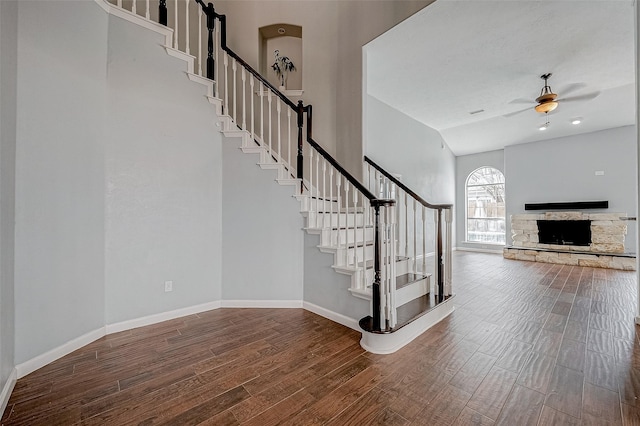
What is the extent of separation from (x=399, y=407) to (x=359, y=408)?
233 millimetres

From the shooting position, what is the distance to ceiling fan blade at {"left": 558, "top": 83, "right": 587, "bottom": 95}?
14.5 feet

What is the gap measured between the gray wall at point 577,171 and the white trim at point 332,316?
6754mm

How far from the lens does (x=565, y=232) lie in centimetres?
632

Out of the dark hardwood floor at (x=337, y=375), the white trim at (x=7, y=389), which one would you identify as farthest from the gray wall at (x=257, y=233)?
the white trim at (x=7, y=389)

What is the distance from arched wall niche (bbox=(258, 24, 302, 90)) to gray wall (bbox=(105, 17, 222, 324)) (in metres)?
1.73

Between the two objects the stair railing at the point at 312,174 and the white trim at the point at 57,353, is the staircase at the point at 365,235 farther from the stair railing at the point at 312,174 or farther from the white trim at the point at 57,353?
the white trim at the point at 57,353

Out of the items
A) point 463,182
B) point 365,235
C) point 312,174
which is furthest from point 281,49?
point 463,182

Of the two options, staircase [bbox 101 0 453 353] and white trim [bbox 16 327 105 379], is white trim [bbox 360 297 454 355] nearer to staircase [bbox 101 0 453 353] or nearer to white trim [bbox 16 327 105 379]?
staircase [bbox 101 0 453 353]

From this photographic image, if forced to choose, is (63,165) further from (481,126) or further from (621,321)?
(481,126)

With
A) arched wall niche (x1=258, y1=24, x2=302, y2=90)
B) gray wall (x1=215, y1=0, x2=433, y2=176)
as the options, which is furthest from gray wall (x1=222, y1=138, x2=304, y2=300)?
arched wall niche (x1=258, y1=24, x2=302, y2=90)

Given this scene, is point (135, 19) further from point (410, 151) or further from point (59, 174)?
point (410, 151)

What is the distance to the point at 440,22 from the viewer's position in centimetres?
306

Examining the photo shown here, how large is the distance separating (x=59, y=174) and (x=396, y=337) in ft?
9.95

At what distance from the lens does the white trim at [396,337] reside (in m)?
2.12
